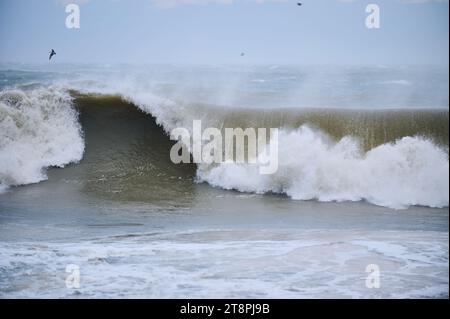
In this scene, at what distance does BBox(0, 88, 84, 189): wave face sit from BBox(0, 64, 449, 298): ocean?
0.07 ft

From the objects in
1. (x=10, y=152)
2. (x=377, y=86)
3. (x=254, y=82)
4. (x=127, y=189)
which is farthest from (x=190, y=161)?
(x=377, y=86)

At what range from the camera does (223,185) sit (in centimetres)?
906

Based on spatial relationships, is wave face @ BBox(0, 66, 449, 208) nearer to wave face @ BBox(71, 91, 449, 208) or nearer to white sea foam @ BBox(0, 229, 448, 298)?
wave face @ BBox(71, 91, 449, 208)

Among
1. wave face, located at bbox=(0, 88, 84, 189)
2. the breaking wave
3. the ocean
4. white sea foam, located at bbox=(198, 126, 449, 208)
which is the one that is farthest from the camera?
wave face, located at bbox=(0, 88, 84, 189)

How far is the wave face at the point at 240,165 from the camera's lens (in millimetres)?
8664

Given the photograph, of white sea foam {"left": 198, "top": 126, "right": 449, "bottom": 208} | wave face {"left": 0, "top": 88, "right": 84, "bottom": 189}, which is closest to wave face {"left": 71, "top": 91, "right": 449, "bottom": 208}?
white sea foam {"left": 198, "top": 126, "right": 449, "bottom": 208}

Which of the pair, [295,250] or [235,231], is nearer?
[295,250]

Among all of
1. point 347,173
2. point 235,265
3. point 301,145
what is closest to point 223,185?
point 301,145

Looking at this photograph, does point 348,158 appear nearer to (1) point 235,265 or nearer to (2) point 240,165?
(2) point 240,165

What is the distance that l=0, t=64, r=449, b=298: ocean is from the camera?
5.90m

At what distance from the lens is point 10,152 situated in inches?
366

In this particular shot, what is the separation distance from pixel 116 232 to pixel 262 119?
11.8 ft

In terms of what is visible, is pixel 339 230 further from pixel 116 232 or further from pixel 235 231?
pixel 116 232

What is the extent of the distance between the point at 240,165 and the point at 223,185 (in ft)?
1.40
